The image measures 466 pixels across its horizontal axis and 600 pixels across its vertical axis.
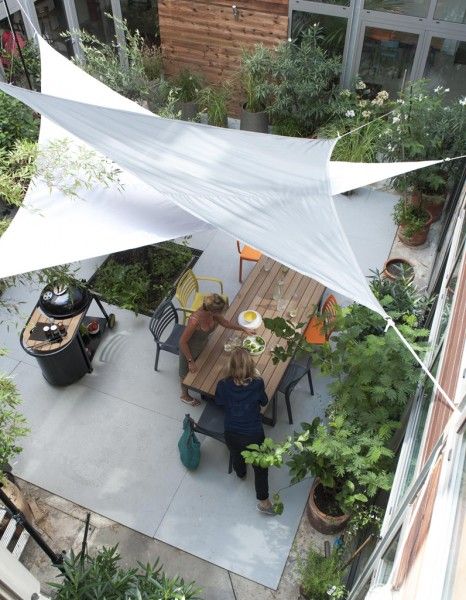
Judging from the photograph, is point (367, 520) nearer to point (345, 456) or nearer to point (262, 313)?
point (345, 456)

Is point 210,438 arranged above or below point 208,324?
below

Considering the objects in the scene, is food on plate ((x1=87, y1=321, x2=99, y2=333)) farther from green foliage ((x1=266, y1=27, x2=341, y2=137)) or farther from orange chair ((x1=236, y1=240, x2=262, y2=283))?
green foliage ((x1=266, y1=27, x2=341, y2=137))

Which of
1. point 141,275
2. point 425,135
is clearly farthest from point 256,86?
point 141,275

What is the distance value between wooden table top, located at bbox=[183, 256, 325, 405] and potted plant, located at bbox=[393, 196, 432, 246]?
5.35 feet

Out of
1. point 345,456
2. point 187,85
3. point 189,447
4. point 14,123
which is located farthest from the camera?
point 187,85

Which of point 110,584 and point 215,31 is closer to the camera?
point 110,584

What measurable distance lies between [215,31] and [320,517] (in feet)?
19.9

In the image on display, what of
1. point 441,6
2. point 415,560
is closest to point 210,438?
point 415,560

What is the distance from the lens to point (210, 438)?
4.35 meters

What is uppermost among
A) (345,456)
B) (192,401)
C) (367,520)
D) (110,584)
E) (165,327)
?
(345,456)

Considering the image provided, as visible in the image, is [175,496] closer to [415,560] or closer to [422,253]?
[415,560]

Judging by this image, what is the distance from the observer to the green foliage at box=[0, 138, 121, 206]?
10.2ft

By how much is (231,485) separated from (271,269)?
6.03ft

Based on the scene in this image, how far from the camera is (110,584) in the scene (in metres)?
3.21
